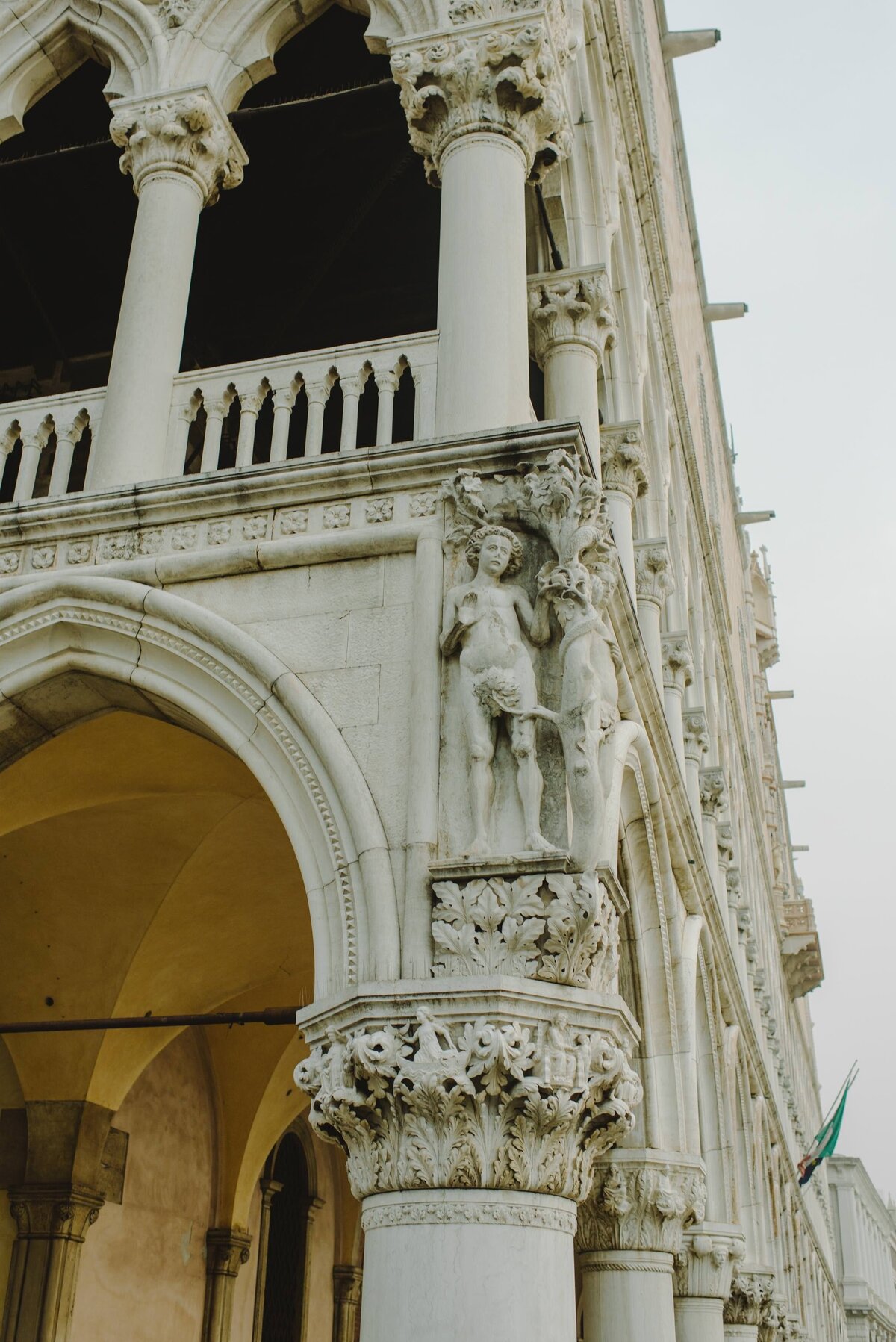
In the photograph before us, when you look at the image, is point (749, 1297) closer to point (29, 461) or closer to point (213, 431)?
point (213, 431)

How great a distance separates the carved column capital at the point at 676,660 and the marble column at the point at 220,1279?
227 inches

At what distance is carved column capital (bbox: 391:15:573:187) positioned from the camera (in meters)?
6.66

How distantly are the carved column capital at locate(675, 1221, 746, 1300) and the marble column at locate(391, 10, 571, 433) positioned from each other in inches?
215

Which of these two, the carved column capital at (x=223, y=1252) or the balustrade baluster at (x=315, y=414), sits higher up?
the balustrade baluster at (x=315, y=414)

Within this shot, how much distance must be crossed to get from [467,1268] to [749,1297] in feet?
25.5

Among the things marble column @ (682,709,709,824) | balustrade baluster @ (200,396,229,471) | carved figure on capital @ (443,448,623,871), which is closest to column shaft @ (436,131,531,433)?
carved figure on capital @ (443,448,623,871)

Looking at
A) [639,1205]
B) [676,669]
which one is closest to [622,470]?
[676,669]

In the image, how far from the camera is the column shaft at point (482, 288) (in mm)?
5934

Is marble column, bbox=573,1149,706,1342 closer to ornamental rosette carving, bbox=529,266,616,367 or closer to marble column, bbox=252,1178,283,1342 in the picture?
ornamental rosette carving, bbox=529,266,616,367

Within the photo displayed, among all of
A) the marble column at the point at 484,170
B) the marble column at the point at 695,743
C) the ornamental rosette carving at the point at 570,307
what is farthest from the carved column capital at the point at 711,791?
the marble column at the point at 484,170

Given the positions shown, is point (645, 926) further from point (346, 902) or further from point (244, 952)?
point (244, 952)

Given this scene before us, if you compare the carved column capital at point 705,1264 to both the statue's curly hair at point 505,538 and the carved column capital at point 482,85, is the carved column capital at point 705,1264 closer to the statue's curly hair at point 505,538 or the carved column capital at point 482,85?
the statue's curly hair at point 505,538

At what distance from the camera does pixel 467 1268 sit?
4.29 m

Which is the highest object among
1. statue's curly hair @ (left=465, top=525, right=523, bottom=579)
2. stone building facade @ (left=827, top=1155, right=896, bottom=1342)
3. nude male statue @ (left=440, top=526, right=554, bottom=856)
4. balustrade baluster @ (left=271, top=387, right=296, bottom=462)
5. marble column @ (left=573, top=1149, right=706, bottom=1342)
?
stone building facade @ (left=827, top=1155, right=896, bottom=1342)
